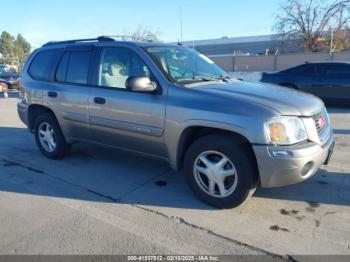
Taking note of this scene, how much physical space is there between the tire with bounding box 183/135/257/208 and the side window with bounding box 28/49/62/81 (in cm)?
294

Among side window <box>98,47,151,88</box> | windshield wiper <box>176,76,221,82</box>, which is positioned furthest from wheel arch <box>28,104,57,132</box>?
windshield wiper <box>176,76,221,82</box>

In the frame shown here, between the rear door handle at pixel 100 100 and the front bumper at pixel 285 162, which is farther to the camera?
the rear door handle at pixel 100 100

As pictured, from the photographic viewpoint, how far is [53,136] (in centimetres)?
585

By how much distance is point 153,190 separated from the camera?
454 centimetres

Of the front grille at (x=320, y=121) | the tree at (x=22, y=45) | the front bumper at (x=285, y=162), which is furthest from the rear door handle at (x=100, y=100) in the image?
the tree at (x=22, y=45)

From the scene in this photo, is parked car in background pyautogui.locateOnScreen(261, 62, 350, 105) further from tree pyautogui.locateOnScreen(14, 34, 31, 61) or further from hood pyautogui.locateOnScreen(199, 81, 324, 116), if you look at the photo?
tree pyautogui.locateOnScreen(14, 34, 31, 61)

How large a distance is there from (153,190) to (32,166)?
226 cm

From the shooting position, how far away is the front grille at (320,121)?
12.6 feet

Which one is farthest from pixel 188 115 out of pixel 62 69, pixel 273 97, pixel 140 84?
pixel 62 69

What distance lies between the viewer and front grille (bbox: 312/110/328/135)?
385 centimetres

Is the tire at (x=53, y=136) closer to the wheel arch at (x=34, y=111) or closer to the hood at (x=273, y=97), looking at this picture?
the wheel arch at (x=34, y=111)

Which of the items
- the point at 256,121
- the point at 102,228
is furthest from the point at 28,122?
the point at 256,121

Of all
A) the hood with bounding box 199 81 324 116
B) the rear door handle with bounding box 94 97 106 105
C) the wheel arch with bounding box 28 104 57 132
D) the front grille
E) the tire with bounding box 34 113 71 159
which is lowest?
the tire with bounding box 34 113 71 159

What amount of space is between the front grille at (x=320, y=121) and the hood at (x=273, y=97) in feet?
0.20
